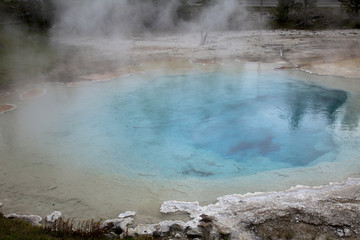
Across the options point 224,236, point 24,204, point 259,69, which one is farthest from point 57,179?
point 259,69

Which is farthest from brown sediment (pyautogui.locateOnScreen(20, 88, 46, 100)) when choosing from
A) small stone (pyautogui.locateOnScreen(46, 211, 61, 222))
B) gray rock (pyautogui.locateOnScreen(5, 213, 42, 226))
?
small stone (pyautogui.locateOnScreen(46, 211, 61, 222))

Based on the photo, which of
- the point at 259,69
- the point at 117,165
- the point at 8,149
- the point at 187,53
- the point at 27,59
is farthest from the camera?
the point at 187,53

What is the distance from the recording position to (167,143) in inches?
220

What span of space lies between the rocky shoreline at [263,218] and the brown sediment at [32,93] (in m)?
4.81

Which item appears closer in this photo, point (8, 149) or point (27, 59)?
point (8, 149)

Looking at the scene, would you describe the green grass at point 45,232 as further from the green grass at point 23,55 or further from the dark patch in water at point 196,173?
the green grass at point 23,55

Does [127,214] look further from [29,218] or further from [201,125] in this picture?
[201,125]

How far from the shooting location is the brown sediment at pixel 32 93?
25.3ft

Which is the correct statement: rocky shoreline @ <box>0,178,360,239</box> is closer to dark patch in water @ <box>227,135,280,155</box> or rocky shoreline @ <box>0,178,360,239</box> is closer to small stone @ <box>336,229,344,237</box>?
small stone @ <box>336,229,344,237</box>

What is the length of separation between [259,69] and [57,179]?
22.9ft

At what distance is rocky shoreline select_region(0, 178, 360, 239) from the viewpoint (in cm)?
312

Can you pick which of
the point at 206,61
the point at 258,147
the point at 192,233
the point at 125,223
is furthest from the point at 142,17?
the point at 192,233

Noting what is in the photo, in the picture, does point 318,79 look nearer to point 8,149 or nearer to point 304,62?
point 304,62

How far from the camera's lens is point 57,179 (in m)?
4.47
